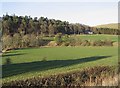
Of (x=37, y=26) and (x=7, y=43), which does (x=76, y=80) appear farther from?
(x=37, y=26)

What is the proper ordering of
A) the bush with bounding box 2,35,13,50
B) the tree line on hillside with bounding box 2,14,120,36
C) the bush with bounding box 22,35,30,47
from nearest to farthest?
the bush with bounding box 2,35,13,50
the bush with bounding box 22,35,30,47
the tree line on hillside with bounding box 2,14,120,36

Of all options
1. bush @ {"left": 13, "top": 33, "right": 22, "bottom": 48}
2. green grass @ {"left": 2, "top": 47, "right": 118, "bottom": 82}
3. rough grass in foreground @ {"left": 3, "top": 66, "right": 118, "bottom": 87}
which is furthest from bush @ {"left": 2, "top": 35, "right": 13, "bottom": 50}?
rough grass in foreground @ {"left": 3, "top": 66, "right": 118, "bottom": 87}

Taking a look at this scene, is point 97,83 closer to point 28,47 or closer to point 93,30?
point 28,47

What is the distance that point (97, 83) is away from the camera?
472 inches

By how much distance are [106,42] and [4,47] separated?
15823 mm

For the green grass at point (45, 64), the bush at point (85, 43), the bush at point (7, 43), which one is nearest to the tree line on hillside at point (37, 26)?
the bush at point (7, 43)

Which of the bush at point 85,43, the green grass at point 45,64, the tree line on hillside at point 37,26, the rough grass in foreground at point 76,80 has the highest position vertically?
the tree line on hillside at point 37,26

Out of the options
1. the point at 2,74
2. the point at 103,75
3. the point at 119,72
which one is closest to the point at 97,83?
the point at 103,75

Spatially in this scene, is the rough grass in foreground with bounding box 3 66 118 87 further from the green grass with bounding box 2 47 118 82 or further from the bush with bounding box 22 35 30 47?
the bush with bounding box 22 35 30 47

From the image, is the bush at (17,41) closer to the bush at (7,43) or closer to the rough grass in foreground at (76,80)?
the bush at (7,43)

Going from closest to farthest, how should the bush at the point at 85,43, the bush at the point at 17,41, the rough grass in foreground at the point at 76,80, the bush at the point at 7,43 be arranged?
the rough grass in foreground at the point at 76,80 → the bush at the point at 7,43 → the bush at the point at 17,41 → the bush at the point at 85,43

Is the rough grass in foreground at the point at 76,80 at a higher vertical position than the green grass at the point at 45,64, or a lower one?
higher

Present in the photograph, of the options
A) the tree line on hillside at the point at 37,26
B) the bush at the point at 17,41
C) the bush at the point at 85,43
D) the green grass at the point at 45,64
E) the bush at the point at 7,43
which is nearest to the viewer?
the green grass at the point at 45,64

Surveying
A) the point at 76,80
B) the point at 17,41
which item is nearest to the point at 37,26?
the point at 17,41
